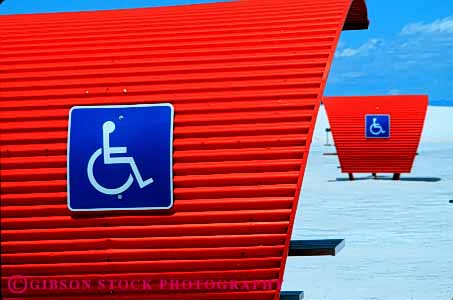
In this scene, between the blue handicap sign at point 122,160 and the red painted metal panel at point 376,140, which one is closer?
the blue handicap sign at point 122,160

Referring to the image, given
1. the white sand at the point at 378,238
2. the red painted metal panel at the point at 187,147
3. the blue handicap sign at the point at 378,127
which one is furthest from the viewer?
the blue handicap sign at the point at 378,127

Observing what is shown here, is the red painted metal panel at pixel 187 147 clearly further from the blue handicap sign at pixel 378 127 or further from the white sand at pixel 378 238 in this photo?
the blue handicap sign at pixel 378 127

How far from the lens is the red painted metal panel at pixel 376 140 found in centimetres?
1936

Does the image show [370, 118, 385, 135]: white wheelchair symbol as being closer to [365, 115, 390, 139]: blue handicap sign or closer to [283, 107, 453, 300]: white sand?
[365, 115, 390, 139]: blue handicap sign

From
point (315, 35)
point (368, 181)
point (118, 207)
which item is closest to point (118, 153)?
point (118, 207)

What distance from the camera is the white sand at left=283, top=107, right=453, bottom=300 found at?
7582mm

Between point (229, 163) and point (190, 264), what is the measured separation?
2.03ft

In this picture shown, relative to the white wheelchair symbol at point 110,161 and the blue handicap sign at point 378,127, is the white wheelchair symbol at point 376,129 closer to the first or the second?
the blue handicap sign at point 378,127

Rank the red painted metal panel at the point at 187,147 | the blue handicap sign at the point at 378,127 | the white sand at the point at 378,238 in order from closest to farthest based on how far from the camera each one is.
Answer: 1. the red painted metal panel at the point at 187,147
2. the white sand at the point at 378,238
3. the blue handicap sign at the point at 378,127

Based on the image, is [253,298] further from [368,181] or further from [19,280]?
[368,181]

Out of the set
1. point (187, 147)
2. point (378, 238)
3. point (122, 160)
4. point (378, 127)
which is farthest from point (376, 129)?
point (122, 160)

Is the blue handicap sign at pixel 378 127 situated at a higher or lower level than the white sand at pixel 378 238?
higher

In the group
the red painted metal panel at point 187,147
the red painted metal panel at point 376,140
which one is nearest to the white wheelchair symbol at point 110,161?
the red painted metal panel at point 187,147

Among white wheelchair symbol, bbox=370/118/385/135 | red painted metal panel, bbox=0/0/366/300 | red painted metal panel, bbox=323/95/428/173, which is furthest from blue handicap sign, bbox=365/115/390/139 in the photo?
red painted metal panel, bbox=0/0/366/300
